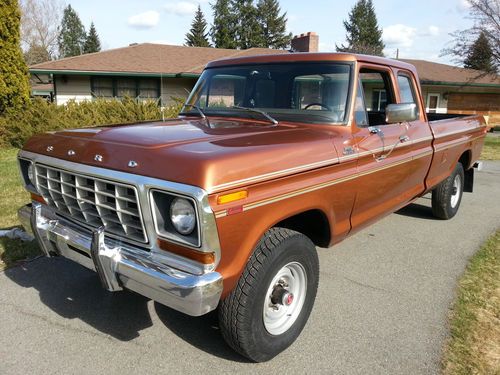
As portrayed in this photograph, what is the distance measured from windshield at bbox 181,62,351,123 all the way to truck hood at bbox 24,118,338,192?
0.76 ft

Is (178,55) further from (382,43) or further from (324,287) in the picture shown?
(382,43)

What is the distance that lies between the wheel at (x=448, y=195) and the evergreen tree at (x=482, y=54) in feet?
61.6

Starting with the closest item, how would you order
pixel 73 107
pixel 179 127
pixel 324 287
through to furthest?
pixel 179 127 → pixel 324 287 → pixel 73 107

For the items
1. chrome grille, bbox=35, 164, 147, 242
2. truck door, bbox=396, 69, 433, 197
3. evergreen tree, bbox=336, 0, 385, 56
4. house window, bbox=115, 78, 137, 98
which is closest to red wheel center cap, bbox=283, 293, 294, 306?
chrome grille, bbox=35, 164, 147, 242

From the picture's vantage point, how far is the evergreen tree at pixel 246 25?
54.5 metres

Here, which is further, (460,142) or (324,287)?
(460,142)

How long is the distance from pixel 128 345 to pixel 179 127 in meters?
1.62

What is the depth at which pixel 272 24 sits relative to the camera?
2206 inches

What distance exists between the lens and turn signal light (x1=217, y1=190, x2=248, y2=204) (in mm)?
2392

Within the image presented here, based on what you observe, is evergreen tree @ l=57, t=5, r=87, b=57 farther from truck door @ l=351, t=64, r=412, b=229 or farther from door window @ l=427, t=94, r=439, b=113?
truck door @ l=351, t=64, r=412, b=229

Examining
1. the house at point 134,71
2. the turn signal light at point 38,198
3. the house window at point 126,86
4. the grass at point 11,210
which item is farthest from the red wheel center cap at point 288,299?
the house window at point 126,86

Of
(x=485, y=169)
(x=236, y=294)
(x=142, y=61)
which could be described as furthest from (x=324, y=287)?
(x=142, y=61)

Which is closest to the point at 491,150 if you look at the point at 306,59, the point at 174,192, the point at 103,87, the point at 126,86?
the point at 306,59

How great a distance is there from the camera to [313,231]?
3.48 m
